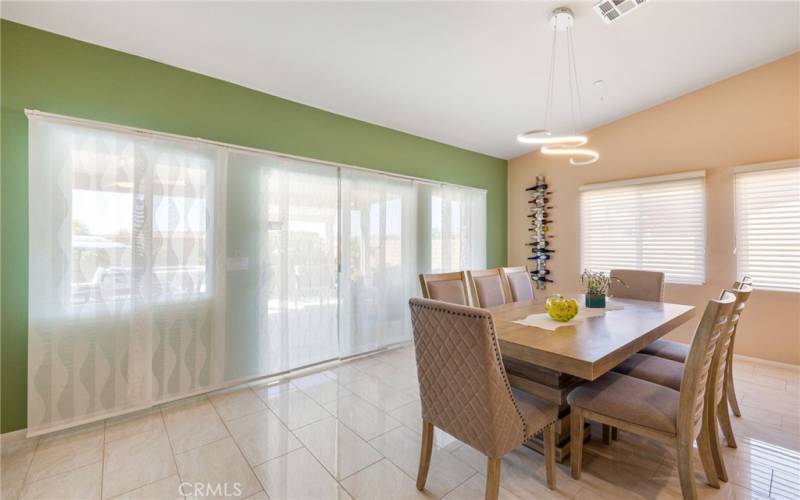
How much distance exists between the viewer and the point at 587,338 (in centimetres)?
172

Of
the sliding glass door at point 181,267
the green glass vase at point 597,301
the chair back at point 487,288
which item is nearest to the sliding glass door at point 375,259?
the sliding glass door at point 181,267

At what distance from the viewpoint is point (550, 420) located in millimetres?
1600

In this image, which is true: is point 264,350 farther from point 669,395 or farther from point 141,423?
point 669,395

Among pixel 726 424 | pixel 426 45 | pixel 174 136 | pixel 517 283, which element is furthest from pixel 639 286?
pixel 174 136

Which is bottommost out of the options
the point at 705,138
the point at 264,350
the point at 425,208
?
the point at 264,350

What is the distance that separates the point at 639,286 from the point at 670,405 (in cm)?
176

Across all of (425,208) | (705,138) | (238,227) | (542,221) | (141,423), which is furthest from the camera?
(542,221)

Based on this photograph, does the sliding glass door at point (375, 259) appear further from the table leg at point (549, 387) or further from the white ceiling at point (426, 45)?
the table leg at point (549, 387)

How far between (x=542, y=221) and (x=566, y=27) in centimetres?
296

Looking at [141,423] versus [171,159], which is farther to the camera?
[171,159]

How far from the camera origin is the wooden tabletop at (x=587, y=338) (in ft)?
4.70

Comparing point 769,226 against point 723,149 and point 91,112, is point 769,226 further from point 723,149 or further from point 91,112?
point 91,112

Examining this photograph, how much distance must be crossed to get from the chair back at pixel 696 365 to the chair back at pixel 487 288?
4.73ft

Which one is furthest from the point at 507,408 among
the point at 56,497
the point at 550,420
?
the point at 56,497
